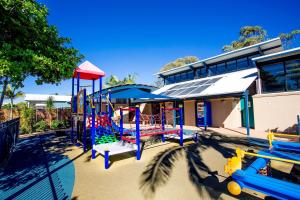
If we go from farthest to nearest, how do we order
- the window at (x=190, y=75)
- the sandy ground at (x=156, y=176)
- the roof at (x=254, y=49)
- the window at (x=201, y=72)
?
the window at (x=190, y=75)
the window at (x=201, y=72)
the roof at (x=254, y=49)
the sandy ground at (x=156, y=176)

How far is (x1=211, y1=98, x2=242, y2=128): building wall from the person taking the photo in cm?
1516

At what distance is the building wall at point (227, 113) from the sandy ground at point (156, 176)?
773 centimetres

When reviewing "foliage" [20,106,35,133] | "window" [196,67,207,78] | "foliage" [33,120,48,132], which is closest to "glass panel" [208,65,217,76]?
"window" [196,67,207,78]

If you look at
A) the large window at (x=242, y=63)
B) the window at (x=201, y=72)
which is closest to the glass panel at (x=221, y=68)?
the large window at (x=242, y=63)

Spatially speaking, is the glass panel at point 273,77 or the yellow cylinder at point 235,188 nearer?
the yellow cylinder at point 235,188

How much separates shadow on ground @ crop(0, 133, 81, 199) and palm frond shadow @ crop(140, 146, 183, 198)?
6.55 feet

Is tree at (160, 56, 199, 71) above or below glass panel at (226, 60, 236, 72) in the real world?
above

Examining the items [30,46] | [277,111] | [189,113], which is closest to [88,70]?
[30,46]

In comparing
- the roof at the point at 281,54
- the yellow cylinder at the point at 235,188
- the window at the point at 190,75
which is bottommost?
the yellow cylinder at the point at 235,188

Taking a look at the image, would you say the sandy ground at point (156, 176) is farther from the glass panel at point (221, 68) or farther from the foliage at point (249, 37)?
the foliage at point (249, 37)

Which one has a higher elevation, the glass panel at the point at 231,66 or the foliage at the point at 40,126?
the glass panel at the point at 231,66

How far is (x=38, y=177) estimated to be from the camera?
17.9ft

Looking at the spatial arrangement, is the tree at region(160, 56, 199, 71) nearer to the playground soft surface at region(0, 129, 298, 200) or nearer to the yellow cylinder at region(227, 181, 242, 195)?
the playground soft surface at region(0, 129, 298, 200)

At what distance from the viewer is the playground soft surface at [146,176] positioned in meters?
4.38
